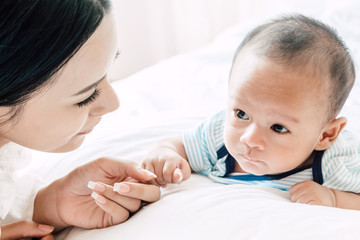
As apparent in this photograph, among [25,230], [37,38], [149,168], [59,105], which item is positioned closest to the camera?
[37,38]

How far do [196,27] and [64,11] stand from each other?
Result: 2022 mm

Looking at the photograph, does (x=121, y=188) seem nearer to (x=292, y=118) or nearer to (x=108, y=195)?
(x=108, y=195)

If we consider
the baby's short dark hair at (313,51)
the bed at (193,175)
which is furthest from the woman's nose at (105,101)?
the baby's short dark hair at (313,51)

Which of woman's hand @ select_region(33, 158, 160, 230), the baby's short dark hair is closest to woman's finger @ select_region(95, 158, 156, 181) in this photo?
woman's hand @ select_region(33, 158, 160, 230)

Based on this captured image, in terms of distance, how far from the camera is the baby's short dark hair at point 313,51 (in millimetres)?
894

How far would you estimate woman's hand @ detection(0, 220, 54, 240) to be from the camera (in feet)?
3.00

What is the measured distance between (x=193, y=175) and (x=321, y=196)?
1.00ft

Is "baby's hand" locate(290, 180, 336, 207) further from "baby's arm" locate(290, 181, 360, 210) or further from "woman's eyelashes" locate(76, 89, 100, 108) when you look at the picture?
"woman's eyelashes" locate(76, 89, 100, 108)

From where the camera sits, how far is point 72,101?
828 mm

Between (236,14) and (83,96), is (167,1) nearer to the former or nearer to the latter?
(236,14)

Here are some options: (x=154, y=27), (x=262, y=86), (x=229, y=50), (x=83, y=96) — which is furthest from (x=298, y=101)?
(x=154, y=27)

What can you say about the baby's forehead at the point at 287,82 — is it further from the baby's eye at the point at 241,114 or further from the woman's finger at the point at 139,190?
the woman's finger at the point at 139,190

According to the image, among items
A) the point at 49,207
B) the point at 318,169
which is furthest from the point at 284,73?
the point at 49,207

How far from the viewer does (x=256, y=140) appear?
914 mm
